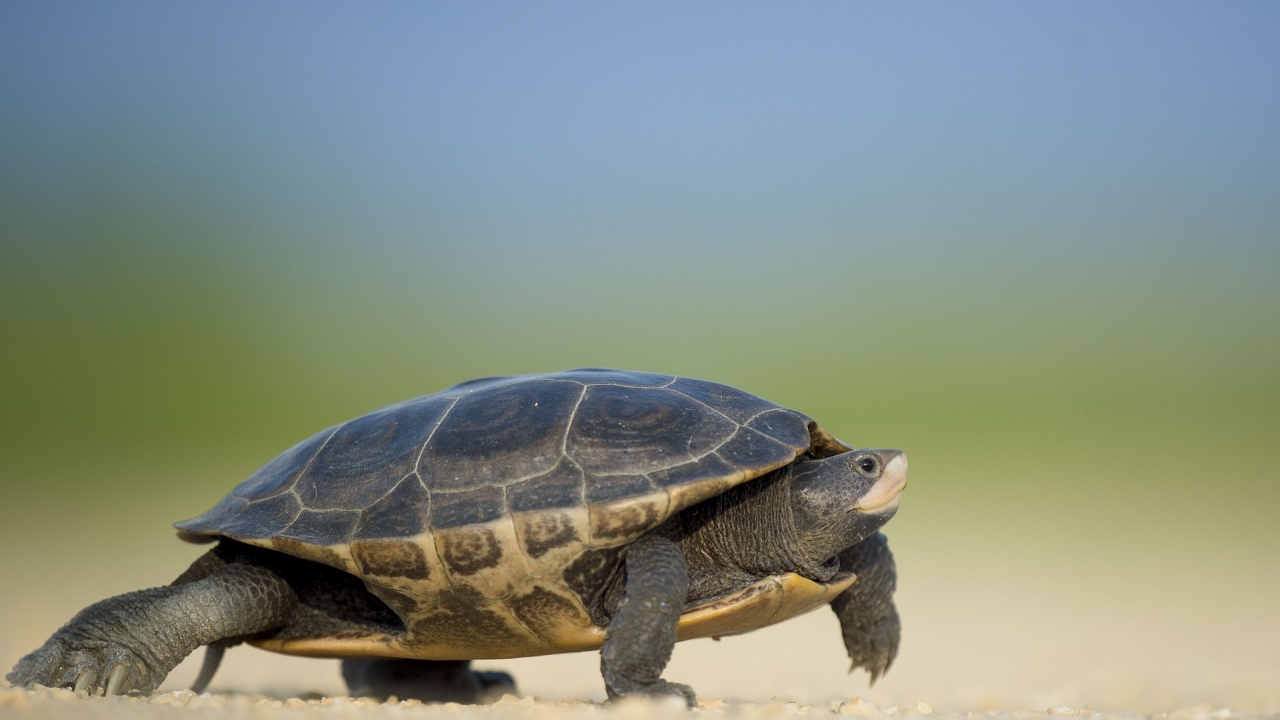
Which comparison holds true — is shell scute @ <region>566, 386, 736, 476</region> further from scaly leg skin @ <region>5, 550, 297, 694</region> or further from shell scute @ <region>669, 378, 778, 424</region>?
scaly leg skin @ <region>5, 550, 297, 694</region>

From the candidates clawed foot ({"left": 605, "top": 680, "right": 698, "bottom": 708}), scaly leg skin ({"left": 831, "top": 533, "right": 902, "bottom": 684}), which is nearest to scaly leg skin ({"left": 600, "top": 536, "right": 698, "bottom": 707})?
clawed foot ({"left": 605, "top": 680, "right": 698, "bottom": 708})

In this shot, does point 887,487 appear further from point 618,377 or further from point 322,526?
point 322,526

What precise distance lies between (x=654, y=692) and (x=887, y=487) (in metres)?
1.50

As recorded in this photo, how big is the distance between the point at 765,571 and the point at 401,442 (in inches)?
73.6

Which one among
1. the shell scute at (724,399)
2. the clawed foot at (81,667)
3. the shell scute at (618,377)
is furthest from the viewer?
the shell scute at (618,377)

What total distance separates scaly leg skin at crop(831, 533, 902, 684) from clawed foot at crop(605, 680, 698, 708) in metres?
1.71

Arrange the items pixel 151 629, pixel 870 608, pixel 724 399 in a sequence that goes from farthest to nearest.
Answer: pixel 870 608
pixel 724 399
pixel 151 629

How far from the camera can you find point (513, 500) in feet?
14.4

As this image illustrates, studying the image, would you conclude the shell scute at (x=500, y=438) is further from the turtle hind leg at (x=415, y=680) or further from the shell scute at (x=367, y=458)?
the turtle hind leg at (x=415, y=680)

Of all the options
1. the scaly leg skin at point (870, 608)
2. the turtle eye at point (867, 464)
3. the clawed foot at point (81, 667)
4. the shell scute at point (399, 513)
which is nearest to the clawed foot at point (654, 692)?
the shell scute at point (399, 513)

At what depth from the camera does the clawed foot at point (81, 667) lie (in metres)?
4.69

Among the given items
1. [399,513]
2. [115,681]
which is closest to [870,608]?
[399,513]

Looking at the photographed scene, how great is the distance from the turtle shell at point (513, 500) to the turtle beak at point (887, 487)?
1.24 ft

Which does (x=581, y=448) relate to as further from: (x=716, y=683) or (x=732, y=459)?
(x=716, y=683)
